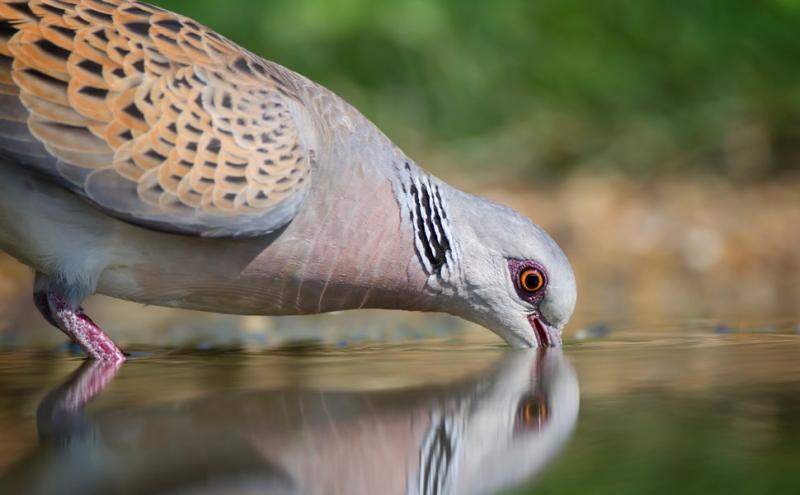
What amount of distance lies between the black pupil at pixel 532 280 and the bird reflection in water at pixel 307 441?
107 centimetres

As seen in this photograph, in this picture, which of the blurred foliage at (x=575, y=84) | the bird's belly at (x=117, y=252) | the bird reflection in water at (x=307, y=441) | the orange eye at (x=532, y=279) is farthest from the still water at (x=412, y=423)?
the blurred foliage at (x=575, y=84)

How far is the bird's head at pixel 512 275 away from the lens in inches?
196

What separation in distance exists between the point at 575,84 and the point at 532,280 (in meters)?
4.46

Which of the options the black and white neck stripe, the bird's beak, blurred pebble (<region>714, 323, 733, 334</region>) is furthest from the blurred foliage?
the bird's beak

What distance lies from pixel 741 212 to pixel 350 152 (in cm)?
433

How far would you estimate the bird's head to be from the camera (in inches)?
196

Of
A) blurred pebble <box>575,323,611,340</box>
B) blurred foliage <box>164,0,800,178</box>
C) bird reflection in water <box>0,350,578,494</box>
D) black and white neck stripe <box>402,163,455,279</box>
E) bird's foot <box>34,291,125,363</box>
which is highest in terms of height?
blurred foliage <box>164,0,800,178</box>

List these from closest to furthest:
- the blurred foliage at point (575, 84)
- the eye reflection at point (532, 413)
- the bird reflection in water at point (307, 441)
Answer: the bird reflection in water at point (307, 441)
the eye reflection at point (532, 413)
the blurred foliage at point (575, 84)

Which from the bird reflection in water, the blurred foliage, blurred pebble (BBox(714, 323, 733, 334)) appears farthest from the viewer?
the blurred foliage

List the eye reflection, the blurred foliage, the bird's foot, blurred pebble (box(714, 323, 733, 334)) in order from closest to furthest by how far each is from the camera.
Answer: the eye reflection → the bird's foot → blurred pebble (box(714, 323, 733, 334)) → the blurred foliage

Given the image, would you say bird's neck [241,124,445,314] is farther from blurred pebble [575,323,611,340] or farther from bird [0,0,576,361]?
blurred pebble [575,323,611,340]

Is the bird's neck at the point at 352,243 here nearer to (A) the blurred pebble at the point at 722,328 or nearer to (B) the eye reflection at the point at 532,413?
(A) the blurred pebble at the point at 722,328

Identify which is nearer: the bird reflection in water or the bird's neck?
the bird reflection in water

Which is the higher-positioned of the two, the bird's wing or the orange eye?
the bird's wing
